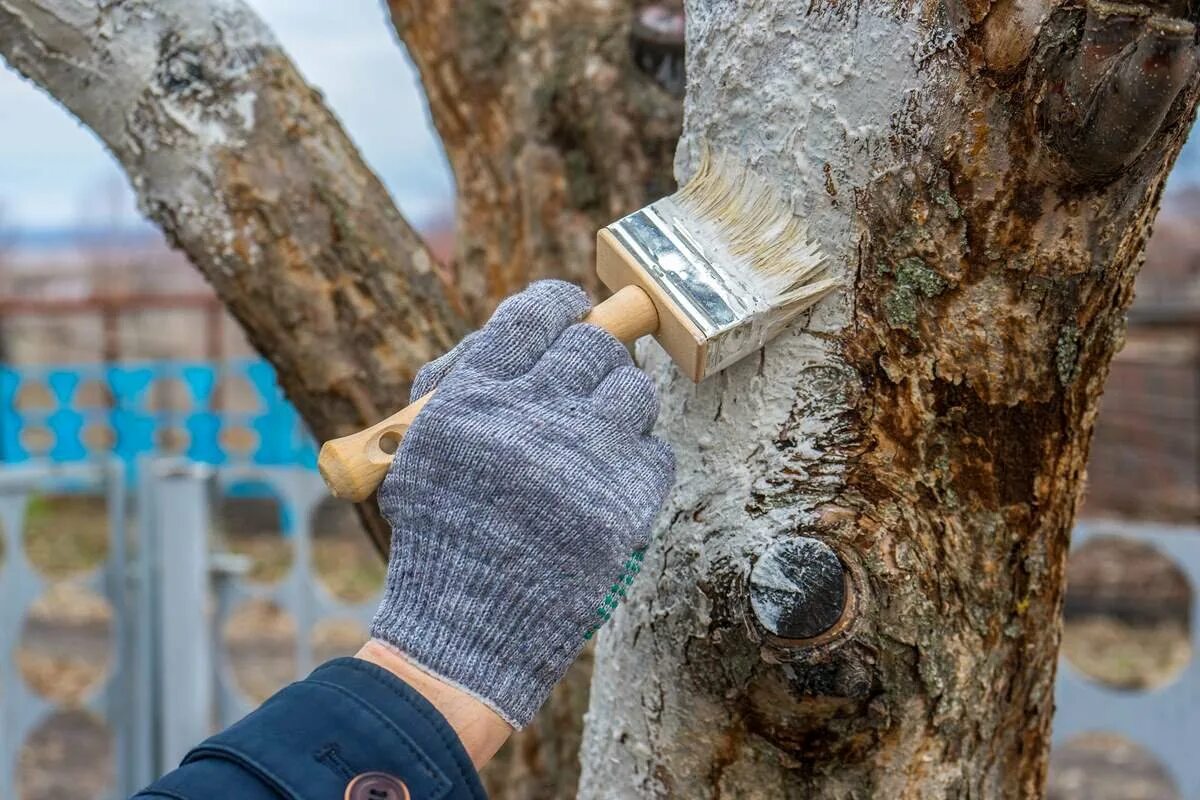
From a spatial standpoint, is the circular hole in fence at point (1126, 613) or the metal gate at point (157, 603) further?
the circular hole in fence at point (1126, 613)

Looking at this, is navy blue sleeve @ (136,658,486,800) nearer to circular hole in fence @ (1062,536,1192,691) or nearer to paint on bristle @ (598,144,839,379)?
paint on bristle @ (598,144,839,379)

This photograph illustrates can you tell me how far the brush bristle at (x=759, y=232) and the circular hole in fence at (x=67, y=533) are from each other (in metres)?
6.78

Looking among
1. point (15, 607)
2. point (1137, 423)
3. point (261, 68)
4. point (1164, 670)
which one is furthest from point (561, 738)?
point (1137, 423)

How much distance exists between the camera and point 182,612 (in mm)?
3248

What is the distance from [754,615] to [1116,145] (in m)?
0.44

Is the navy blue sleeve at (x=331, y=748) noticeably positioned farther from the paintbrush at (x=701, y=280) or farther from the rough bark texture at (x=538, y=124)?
the rough bark texture at (x=538, y=124)

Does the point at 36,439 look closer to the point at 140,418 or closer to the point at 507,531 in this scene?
the point at 140,418

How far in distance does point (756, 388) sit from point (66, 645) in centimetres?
592

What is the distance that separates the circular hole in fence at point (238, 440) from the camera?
5.86 metres

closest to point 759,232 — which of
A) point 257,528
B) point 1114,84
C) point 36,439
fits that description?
point 1114,84

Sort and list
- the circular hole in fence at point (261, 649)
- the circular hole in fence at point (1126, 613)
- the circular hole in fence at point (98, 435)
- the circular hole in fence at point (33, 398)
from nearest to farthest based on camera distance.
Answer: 1. the circular hole in fence at point (1126, 613)
2. the circular hole in fence at point (261, 649)
3. the circular hole in fence at point (33, 398)
4. the circular hole in fence at point (98, 435)

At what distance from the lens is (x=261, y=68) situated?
4.24ft

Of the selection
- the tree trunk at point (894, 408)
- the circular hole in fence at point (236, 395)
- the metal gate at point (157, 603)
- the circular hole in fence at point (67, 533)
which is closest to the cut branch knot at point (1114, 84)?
the tree trunk at point (894, 408)

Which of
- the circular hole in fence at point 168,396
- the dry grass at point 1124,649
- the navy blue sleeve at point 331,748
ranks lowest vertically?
the dry grass at point 1124,649
